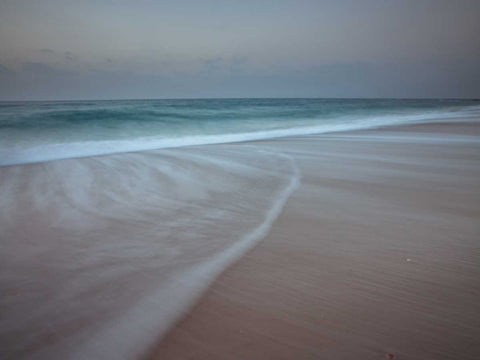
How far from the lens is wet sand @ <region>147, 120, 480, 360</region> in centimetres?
131

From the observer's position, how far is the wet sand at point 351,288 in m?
1.31

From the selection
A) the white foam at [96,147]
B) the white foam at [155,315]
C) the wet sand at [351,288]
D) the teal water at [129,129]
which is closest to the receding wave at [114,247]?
the white foam at [155,315]

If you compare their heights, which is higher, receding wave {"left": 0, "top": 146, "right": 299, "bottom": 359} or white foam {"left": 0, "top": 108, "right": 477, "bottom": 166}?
white foam {"left": 0, "top": 108, "right": 477, "bottom": 166}

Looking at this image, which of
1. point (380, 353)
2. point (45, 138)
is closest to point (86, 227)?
point (380, 353)

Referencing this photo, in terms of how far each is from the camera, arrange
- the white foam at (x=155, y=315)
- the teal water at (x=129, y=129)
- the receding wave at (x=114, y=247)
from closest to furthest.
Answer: the white foam at (x=155, y=315) < the receding wave at (x=114, y=247) < the teal water at (x=129, y=129)

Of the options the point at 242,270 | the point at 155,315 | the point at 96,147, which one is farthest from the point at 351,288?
the point at 96,147

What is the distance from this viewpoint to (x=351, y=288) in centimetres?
169

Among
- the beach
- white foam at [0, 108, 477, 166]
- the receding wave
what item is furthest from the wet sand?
white foam at [0, 108, 477, 166]

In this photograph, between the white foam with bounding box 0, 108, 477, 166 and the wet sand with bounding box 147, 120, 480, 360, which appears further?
the white foam with bounding box 0, 108, 477, 166

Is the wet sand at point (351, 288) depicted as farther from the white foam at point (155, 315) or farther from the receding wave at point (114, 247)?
the receding wave at point (114, 247)

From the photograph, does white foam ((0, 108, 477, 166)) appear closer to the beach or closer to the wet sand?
the beach

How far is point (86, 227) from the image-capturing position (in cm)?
259

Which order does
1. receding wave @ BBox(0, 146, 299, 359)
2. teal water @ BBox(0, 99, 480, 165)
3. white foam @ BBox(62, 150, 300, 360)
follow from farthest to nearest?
teal water @ BBox(0, 99, 480, 165), receding wave @ BBox(0, 146, 299, 359), white foam @ BBox(62, 150, 300, 360)

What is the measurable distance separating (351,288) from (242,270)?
709mm
